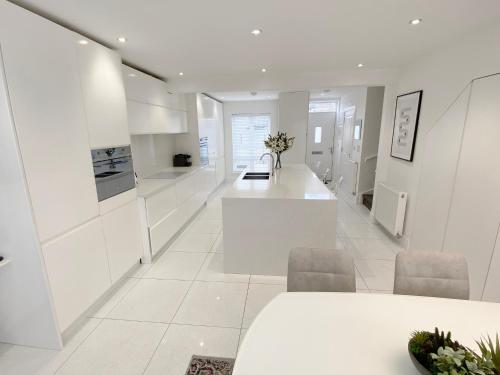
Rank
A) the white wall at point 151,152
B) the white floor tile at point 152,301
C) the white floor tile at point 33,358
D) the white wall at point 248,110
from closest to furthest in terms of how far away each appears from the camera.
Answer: the white floor tile at point 33,358, the white floor tile at point 152,301, the white wall at point 151,152, the white wall at point 248,110

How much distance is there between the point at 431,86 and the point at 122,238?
12.5ft

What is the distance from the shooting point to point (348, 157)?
244 inches

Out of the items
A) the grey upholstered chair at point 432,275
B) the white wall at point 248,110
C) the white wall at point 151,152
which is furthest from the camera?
the white wall at point 248,110

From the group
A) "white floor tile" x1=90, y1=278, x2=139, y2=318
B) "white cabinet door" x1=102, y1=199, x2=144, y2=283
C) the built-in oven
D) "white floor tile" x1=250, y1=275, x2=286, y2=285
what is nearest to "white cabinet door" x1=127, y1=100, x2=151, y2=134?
the built-in oven

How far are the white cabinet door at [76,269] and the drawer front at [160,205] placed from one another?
28.0 inches

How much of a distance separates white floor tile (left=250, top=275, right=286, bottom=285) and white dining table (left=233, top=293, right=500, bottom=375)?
4.65ft

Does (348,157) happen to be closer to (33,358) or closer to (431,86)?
(431,86)

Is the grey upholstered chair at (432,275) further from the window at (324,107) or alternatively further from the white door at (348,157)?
the window at (324,107)

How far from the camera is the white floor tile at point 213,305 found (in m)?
2.09

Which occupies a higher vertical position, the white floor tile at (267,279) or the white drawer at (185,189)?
the white drawer at (185,189)

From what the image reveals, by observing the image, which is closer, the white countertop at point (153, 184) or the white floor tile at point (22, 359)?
the white floor tile at point (22, 359)

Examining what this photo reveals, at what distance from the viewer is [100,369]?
167cm

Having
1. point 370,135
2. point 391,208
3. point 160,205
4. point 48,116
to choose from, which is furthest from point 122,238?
point 370,135

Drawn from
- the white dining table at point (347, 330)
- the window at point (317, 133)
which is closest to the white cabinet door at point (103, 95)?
the white dining table at point (347, 330)
